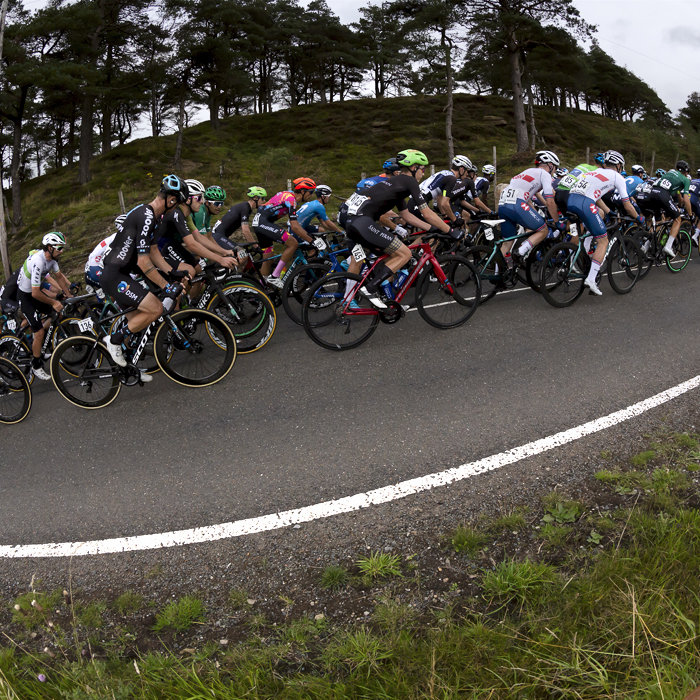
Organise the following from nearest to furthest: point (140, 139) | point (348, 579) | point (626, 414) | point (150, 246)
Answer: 1. point (348, 579)
2. point (626, 414)
3. point (150, 246)
4. point (140, 139)

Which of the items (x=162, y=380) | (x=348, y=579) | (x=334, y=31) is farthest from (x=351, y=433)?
(x=334, y=31)

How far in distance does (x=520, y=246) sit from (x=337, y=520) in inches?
242

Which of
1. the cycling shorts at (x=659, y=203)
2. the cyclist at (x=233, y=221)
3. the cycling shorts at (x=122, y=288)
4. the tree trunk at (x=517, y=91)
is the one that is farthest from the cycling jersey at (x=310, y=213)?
the tree trunk at (x=517, y=91)

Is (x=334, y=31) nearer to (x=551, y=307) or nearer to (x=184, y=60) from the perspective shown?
(x=184, y=60)

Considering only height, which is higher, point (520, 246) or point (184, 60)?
point (184, 60)

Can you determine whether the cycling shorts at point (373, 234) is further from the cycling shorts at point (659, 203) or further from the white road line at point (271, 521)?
the cycling shorts at point (659, 203)

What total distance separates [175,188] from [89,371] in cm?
252

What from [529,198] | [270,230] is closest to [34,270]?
[270,230]

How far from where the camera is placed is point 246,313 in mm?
7898

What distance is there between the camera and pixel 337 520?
4168 mm

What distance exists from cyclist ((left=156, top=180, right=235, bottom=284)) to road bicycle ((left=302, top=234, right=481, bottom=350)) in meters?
1.33

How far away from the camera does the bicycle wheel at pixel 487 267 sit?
8625 mm

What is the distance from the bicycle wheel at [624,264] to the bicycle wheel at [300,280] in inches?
187

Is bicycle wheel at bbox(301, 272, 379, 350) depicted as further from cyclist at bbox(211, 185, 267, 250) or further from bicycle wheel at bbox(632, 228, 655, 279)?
bicycle wheel at bbox(632, 228, 655, 279)
